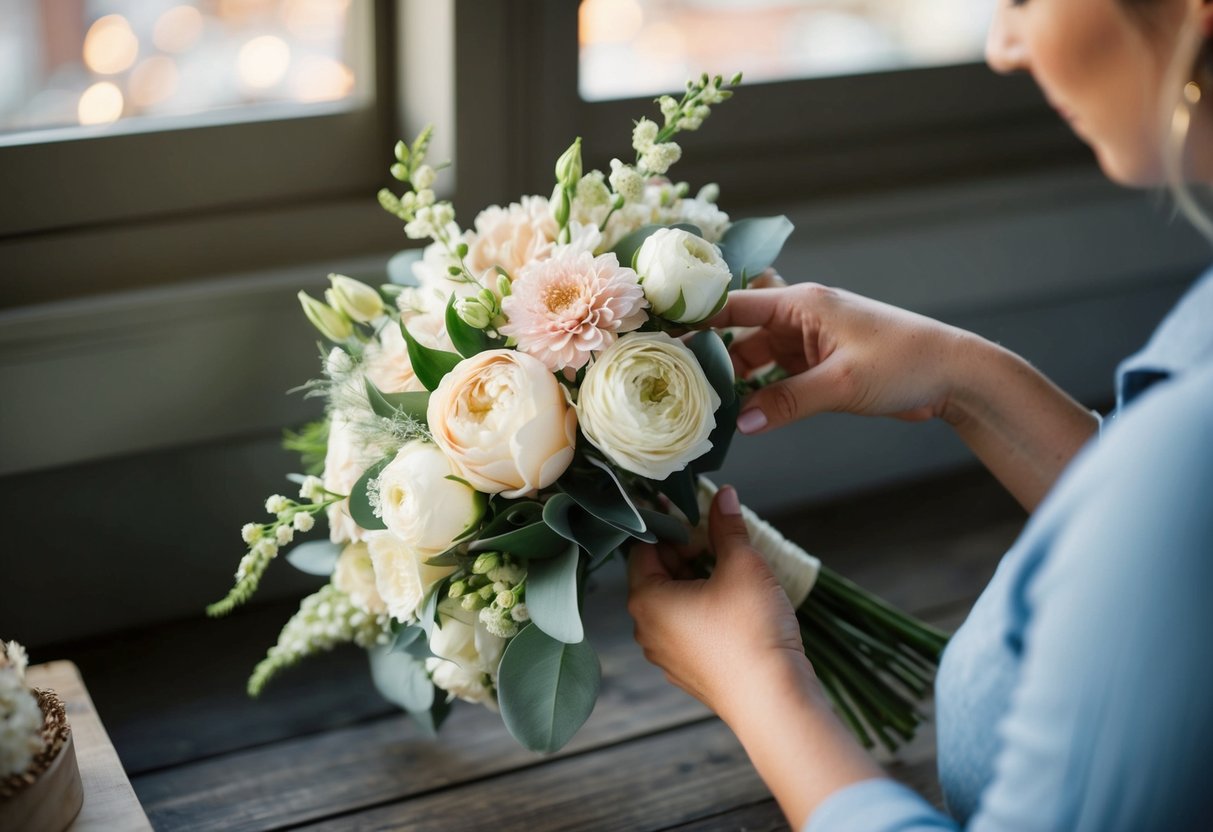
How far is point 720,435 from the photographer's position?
93 centimetres

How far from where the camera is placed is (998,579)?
0.79 metres

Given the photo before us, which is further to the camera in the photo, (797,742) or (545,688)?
(545,688)

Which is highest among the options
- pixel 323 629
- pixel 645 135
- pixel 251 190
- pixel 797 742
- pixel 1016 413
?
pixel 645 135

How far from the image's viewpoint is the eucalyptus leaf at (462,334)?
868 millimetres

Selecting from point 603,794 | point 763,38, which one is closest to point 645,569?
point 603,794

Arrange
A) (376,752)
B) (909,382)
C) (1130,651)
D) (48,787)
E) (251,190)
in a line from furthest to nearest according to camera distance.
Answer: (251,190) < (376,752) < (909,382) < (48,787) < (1130,651)

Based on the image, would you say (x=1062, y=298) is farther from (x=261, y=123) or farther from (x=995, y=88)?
(x=261, y=123)

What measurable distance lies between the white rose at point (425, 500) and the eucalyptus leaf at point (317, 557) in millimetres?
219

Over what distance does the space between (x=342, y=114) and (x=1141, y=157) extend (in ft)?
2.72

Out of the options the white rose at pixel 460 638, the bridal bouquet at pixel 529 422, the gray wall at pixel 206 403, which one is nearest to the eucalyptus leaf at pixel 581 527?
the bridal bouquet at pixel 529 422

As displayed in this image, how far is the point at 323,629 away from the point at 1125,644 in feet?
2.30

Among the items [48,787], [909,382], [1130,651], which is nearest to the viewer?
[1130,651]

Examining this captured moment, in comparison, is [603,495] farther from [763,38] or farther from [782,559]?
[763,38]

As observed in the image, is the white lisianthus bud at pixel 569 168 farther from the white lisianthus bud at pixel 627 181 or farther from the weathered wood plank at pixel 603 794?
the weathered wood plank at pixel 603 794
